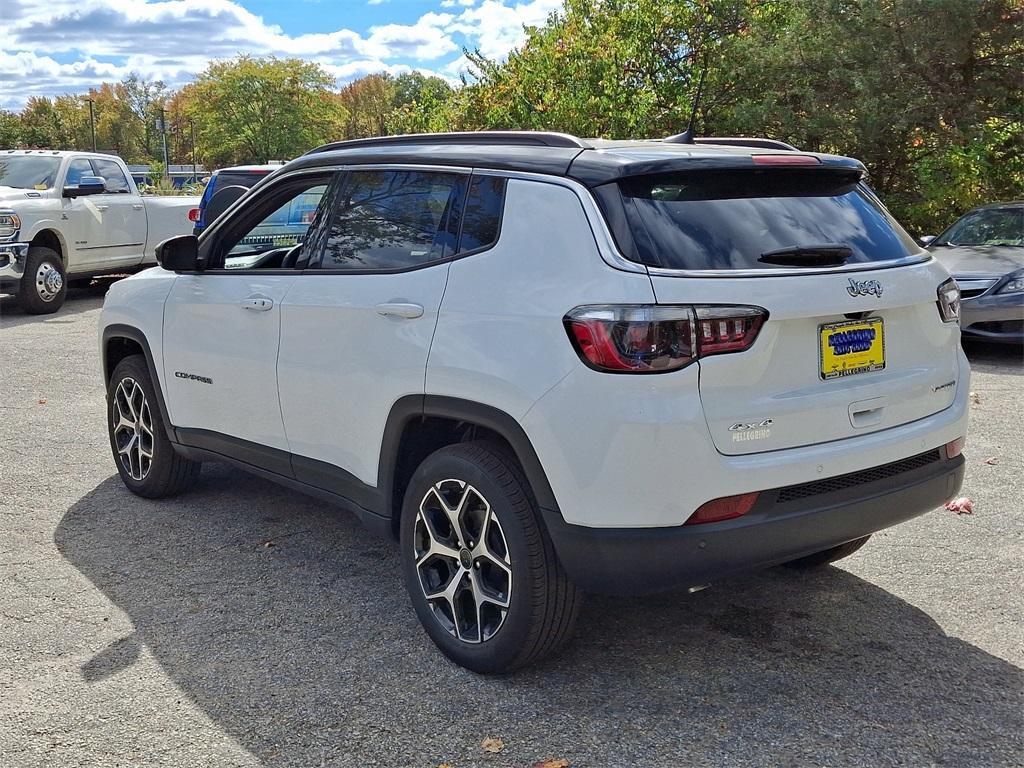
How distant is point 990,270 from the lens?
33.2 ft

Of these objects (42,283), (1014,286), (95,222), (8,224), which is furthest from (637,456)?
(95,222)

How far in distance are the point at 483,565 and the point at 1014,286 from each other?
780 cm

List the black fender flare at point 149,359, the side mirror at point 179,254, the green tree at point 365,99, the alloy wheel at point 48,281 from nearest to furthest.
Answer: the side mirror at point 179,254 → the black fender flare at point 149,359 → the alloy wheel at point 48,281 → the green tree at point 365,99

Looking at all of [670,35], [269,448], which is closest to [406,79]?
[670,35]

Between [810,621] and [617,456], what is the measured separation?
147 centimetres

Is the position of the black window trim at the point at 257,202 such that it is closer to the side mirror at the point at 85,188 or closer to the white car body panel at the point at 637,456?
the white car body panel at the point at 637,456

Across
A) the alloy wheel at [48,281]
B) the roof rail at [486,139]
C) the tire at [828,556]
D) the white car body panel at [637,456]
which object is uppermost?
the roof rail at [486,139]

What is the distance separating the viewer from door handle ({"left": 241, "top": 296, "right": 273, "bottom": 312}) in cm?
460

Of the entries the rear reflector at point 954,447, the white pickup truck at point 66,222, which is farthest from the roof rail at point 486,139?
the white pickup truck at point 66,222

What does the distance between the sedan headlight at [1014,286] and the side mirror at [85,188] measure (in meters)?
11.1

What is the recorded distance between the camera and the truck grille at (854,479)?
341 centimetres

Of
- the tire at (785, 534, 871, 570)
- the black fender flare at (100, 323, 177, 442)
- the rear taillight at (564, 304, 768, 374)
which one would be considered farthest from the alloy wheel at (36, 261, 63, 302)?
the rear taillight at (564, 304, 768, 374)

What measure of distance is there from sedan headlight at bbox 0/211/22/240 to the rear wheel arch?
36.8ft

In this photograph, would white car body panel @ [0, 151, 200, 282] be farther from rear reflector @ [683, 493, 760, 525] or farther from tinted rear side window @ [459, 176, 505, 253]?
rear reflector @ [683, 493, 760, 525]
